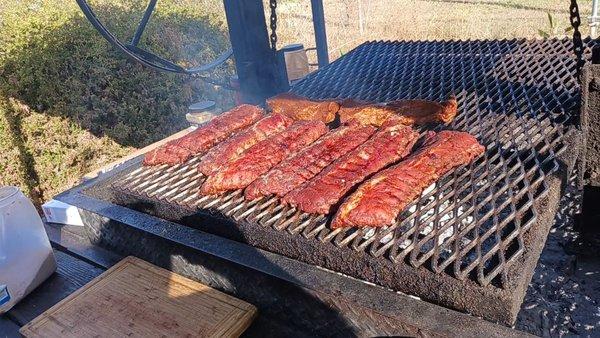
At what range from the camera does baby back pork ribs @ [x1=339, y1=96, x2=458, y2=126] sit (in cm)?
372

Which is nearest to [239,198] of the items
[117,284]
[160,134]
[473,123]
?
[117,284]

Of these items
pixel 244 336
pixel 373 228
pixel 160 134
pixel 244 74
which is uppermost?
pixel 244 74

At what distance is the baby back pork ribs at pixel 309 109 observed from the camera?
13.8ft

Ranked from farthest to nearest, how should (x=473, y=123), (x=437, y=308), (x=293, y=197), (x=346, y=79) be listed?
(x=346, y=79), (x=473, y=123), (x=293, y=197), (x=437, y=308)

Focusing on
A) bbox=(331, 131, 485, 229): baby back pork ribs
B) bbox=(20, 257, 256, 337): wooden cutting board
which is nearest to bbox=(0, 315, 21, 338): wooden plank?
bbox=(20, 257, 256, 337): wooden cutting board

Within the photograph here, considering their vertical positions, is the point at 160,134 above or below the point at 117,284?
below

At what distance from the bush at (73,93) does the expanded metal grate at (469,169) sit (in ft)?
18.4

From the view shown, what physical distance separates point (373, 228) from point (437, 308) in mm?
561

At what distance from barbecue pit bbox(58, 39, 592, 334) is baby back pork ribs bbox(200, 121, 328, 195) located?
0.31 ft

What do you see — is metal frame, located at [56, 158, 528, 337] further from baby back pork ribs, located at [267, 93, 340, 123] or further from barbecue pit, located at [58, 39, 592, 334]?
baby back pork ribs, located at [267, 93, 340, 123]

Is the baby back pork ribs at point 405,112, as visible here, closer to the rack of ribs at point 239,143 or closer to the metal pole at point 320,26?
the rack of ribs at point 239,143

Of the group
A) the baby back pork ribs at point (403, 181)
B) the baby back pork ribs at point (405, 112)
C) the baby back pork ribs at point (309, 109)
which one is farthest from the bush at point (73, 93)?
the baby back pork ribs at point (403, 181)

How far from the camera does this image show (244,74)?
548 cm

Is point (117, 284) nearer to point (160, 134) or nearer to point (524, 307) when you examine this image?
point (524, 307)
